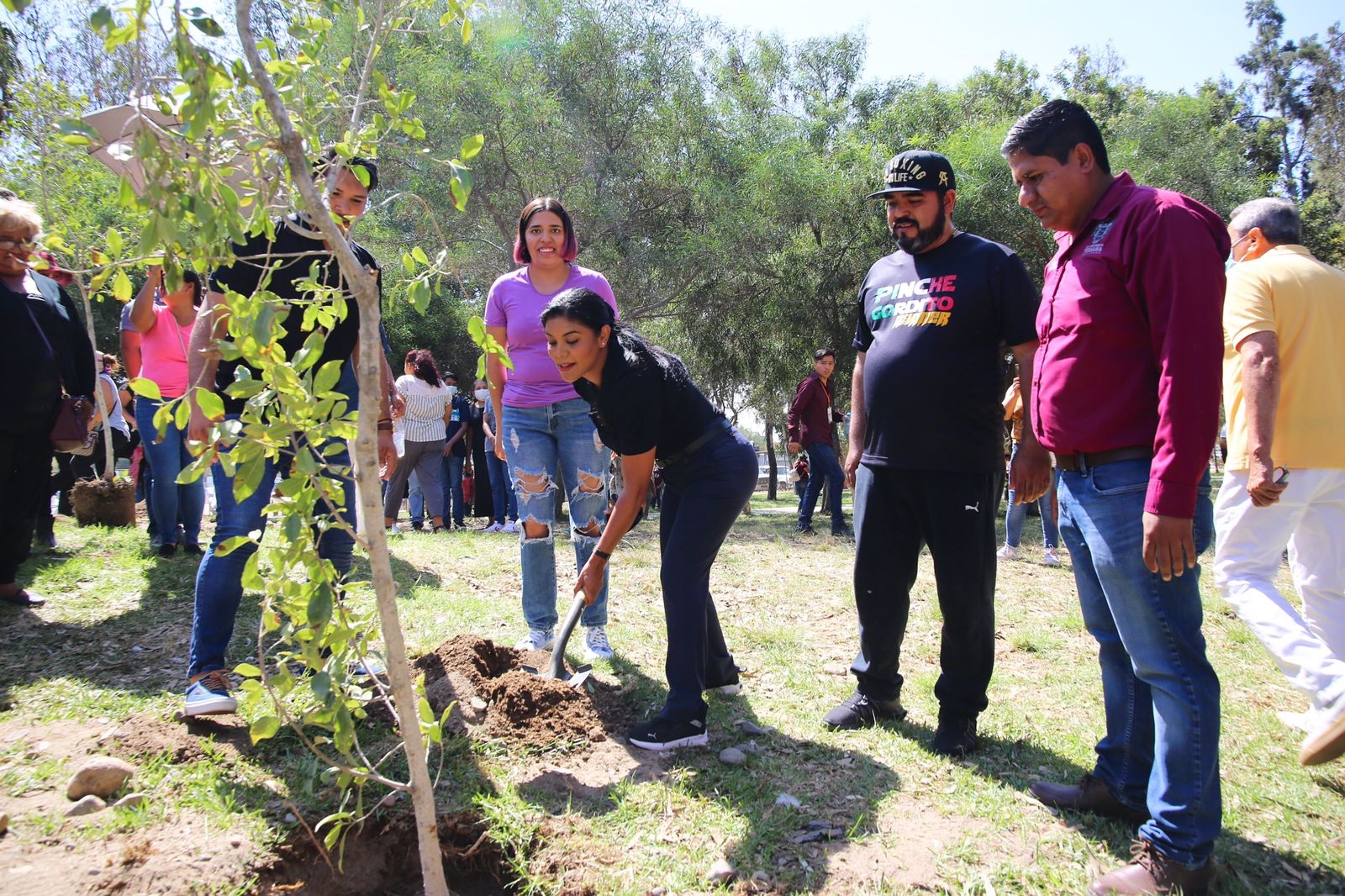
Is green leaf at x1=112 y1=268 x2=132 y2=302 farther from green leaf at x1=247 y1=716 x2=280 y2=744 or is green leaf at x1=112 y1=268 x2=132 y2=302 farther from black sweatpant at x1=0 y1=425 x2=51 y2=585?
black sweatpant at x1=0 y1=425 x2=51 y2=585

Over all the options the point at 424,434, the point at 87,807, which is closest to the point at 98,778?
the point at 87,807

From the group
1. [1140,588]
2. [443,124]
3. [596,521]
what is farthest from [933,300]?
[443,124]

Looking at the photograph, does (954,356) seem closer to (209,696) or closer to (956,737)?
(956,737)

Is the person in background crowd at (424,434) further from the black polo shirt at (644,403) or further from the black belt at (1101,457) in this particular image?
the black belt at (1101,457)

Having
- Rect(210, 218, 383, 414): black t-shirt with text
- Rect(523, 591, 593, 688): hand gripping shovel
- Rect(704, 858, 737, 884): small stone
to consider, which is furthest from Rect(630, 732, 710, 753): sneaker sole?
Rect(210, 218, 383, 414): black t-shirt with text

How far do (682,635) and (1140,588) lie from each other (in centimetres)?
157

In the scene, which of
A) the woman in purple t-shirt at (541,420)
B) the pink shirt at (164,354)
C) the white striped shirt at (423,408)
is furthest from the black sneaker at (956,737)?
the white striped shirt at (423,408)

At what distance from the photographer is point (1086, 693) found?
3811 mm

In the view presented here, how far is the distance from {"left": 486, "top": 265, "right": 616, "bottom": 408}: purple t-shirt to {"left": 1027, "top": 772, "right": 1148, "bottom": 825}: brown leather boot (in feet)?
8.11

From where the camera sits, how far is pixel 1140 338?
2244mm

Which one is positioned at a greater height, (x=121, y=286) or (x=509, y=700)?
(x=121, y=286)

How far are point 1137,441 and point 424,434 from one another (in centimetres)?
765

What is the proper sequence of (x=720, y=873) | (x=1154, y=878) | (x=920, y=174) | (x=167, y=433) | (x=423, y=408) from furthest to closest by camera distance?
(x=423, y=408) → (x=167, y=433) → (x=920, y=174) → (x=720, y=873) → (x=1154, y=878)

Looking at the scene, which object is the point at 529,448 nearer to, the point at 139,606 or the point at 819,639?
the point at 819,639
